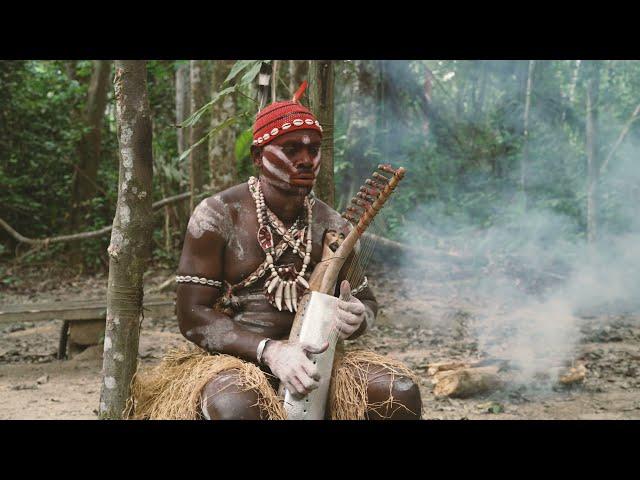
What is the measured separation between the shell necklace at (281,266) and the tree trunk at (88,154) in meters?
8.63

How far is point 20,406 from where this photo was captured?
4.90m

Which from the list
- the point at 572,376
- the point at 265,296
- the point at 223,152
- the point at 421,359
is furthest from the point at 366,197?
the point at 223,152

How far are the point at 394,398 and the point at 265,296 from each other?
709 mm

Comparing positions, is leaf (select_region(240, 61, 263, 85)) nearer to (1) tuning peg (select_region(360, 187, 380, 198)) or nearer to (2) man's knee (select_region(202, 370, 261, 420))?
(1) tuning peg (select_region(360, 187, 380, 198))

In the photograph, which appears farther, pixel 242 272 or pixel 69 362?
pixel 69 362

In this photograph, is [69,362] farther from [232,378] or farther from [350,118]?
[350,118]

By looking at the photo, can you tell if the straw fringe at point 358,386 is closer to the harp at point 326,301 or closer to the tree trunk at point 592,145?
the harp at point 326,301

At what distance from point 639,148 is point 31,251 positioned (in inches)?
353

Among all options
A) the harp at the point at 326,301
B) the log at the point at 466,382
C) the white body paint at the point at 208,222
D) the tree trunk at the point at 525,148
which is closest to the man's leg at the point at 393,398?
the harp at the point at 326,301

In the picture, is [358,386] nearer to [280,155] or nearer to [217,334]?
[217,334]

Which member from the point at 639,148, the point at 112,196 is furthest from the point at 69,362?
the point at 639,148

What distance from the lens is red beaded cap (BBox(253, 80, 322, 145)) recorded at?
2.97 metres

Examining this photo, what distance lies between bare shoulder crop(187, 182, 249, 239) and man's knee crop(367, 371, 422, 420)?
916mm

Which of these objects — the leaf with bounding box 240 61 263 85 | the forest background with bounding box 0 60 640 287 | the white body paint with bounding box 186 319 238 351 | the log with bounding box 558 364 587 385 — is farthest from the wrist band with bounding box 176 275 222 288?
the forest background with bounding box 0 60 640 287
